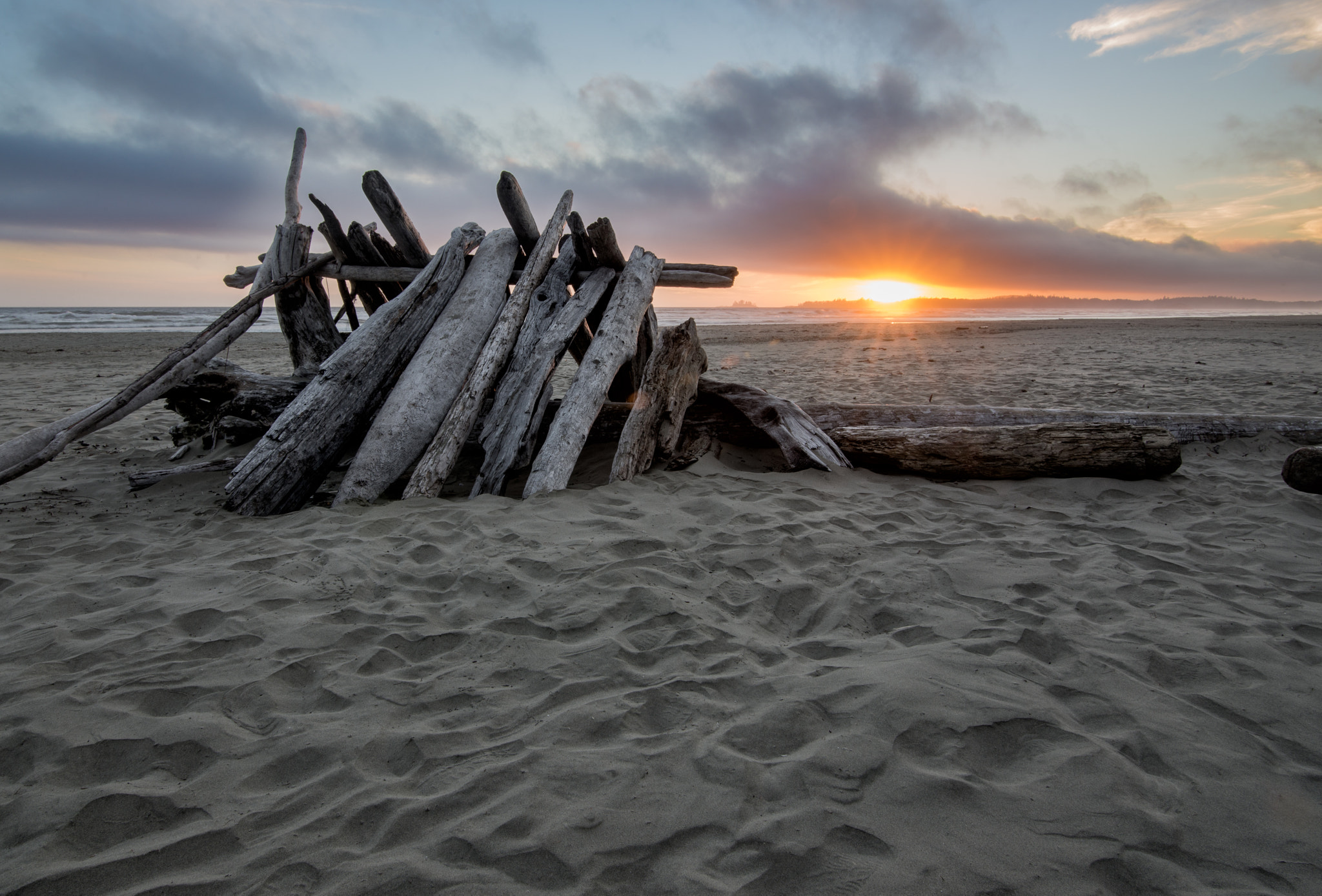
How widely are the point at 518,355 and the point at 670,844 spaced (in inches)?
159

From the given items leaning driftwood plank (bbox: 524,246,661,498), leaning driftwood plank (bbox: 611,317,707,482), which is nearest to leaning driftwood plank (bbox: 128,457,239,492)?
leaning driftwood plank (bbox: 524,246,661,498)

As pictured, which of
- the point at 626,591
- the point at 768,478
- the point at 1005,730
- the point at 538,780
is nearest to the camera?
the point at 538,780

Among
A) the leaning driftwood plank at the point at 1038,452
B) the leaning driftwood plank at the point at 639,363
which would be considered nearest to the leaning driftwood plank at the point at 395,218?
the leaning driftwood plank at the point at 639,363

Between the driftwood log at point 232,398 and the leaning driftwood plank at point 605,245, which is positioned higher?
the leaning driftwood plank at point 605,245

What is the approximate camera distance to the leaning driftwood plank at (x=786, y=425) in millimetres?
4867

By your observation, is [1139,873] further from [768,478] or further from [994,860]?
[768,478]

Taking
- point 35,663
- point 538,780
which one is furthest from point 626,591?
point 35,663

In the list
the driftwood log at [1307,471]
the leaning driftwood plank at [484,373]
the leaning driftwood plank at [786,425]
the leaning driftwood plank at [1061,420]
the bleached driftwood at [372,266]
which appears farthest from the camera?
the bleached driftwood at [372,266]

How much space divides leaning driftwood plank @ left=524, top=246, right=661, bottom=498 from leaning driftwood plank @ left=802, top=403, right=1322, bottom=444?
181 centimetres

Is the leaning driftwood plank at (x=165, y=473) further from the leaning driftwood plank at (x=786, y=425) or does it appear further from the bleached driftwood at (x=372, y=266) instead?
the leaning driftwood plank at (x=786, y=425)

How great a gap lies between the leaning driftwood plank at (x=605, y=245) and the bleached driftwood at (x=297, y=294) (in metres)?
2.82

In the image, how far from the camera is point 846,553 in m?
3.35

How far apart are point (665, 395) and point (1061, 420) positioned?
3.78 m

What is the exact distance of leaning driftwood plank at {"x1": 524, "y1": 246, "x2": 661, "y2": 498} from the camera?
4.48 meters
